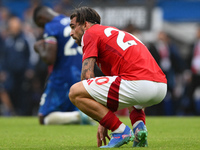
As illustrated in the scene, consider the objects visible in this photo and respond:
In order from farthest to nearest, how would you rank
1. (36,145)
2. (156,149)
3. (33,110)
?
(33,110), (36,145), (156,149)

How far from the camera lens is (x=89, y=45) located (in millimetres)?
4527

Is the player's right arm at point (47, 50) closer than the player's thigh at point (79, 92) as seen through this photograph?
No

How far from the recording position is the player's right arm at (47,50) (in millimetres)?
8312

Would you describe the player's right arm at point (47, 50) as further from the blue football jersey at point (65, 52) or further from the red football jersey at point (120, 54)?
the red football jersey at point (120, 54)

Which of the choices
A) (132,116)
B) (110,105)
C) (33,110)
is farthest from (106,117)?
(33,110)

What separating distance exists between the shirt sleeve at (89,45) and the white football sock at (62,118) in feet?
12.4

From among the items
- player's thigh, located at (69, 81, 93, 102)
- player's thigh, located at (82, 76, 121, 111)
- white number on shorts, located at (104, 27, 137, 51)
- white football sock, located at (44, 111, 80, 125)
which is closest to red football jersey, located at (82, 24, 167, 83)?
white number on shorts, located at (104, 27, 137, 51)

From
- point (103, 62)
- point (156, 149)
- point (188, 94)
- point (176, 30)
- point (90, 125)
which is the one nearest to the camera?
point (156, 149)

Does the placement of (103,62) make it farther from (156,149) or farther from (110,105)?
(156,149)

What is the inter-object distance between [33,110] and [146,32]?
13.9 ft

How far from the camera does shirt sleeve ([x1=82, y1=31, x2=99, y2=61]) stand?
448 cm

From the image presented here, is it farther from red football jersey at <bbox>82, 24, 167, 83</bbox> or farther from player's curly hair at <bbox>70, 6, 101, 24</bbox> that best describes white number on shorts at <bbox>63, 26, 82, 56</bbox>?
red football jersey at <bbox>82, 24, 167, 83</bbox>

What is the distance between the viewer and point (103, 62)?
467 cm

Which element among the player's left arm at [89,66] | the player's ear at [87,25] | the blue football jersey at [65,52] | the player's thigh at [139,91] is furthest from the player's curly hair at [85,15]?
the blue football jersey at [65,52]
